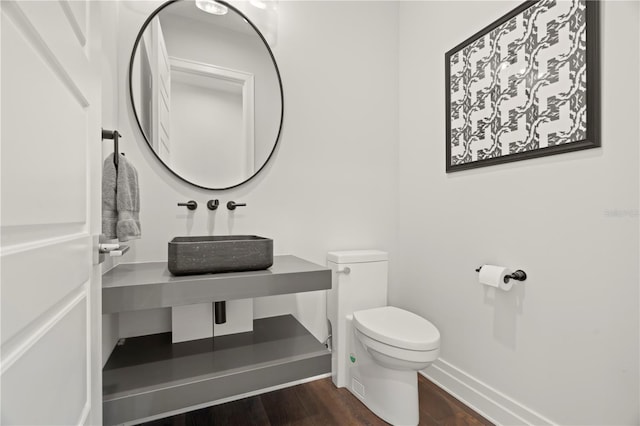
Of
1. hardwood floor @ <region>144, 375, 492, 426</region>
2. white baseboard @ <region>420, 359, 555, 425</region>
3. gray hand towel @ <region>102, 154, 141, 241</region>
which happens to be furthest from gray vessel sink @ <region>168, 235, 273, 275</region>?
white baseboard @ <region>420, 359, 555, 425</region>

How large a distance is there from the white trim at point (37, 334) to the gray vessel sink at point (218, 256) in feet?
1.52

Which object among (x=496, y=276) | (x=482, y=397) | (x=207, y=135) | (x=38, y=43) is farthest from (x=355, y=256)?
(x=38, y=43)

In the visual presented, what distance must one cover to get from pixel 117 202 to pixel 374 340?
1.29m

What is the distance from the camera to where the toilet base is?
5.00 feet

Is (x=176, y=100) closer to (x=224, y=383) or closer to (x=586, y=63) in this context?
(x=224, y=383)

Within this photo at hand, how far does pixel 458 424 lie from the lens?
1.56 meters

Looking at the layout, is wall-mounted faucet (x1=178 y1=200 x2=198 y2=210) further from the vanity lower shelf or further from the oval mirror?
the vanity lower shelf

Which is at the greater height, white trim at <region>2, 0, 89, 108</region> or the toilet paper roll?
white trim at <region>2, 0, 89, 108</region>

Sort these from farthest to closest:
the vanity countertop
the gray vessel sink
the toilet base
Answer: the toilet base, the gray vessel sink, the vanity countertop

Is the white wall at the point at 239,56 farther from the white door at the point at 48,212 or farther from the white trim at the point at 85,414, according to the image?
the white trim at the point at 85,414

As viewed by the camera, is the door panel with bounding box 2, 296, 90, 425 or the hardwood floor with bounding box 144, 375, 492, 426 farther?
the hardwood floor with bounding box 144, 375, 492, 426

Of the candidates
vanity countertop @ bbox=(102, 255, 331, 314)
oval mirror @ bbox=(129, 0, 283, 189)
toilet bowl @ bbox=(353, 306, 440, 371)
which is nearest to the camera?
vanity countertop @ bbox=(102, 255, 331, 314)

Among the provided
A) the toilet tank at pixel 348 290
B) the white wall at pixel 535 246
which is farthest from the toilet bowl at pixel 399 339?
the white wall at pixel 535 246

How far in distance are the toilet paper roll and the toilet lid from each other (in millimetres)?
350
